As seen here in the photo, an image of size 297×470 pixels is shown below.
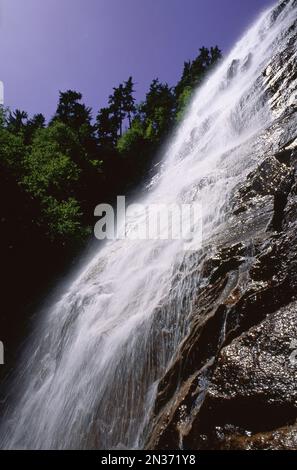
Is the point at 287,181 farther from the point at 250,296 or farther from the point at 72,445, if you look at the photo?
the point at 72,445

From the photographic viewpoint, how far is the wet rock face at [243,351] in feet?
17.3

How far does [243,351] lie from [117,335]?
12.7 ft

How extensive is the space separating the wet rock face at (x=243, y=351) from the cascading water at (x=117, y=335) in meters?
0.75

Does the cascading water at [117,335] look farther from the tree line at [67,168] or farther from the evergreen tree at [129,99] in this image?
the evergreen tree at [129,99]

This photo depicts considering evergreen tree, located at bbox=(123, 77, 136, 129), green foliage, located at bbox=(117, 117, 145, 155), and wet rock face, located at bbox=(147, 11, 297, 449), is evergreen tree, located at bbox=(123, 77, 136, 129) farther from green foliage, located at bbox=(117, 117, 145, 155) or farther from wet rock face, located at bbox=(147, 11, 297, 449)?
wet rock face, located at bbox=(147, 11, 297, 449)

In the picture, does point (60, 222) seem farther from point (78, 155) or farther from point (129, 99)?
point (129, 99)

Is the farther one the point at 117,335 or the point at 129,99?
the point at 129,99

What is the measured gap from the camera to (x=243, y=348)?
6141 mm

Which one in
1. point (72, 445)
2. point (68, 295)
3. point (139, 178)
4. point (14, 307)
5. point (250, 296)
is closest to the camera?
point (250, 296)

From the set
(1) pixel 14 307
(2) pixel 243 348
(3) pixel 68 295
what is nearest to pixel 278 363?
(2) pixel 243 348

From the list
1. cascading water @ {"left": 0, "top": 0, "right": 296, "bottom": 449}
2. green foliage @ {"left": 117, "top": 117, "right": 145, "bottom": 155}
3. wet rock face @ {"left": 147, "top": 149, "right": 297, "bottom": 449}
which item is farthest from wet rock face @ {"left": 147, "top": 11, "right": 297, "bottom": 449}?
green foliage @ {"left": 117, "top": 117, "right": 145, "bottom": 155}

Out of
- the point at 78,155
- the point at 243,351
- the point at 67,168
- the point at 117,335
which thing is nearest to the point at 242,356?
the point at 243,351

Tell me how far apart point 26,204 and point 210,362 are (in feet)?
38.3

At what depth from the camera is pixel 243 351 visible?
6090 millimetres
